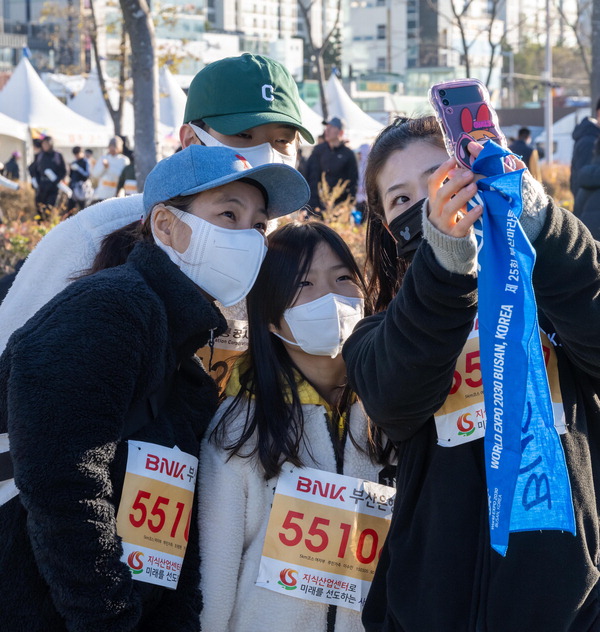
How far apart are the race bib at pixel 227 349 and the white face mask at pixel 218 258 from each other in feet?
1.20

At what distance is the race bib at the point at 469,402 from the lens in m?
1.97

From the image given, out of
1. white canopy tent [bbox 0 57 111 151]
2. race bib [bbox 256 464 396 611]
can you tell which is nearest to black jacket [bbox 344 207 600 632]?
race bib [bbox 256 464 396 611]

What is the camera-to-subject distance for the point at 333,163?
1220 centimetres

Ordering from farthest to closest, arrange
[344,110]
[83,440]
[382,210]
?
[344,110]
[382,210]
[83,440]

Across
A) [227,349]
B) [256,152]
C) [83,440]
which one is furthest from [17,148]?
[83,440]

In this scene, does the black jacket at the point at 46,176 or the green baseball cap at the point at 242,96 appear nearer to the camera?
the green baseball cap at the point at 242,96

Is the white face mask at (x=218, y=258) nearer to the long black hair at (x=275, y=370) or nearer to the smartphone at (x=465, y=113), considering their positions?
the long black hair at (x=275, y=370)

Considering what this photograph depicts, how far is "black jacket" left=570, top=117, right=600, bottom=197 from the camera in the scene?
27.8ft

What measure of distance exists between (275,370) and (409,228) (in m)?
0.78

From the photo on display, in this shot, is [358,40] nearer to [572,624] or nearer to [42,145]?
[42,145]

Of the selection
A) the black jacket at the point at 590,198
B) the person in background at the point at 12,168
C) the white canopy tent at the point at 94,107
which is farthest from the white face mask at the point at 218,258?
the white canopy tent at the point at 94,107

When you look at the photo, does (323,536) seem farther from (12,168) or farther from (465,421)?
(12,168)

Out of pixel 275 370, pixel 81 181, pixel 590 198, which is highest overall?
pixel 275 370

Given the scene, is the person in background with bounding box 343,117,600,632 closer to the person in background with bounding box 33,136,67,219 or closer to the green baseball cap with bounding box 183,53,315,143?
the green baseball cap with bounding box 183,53,315,143
